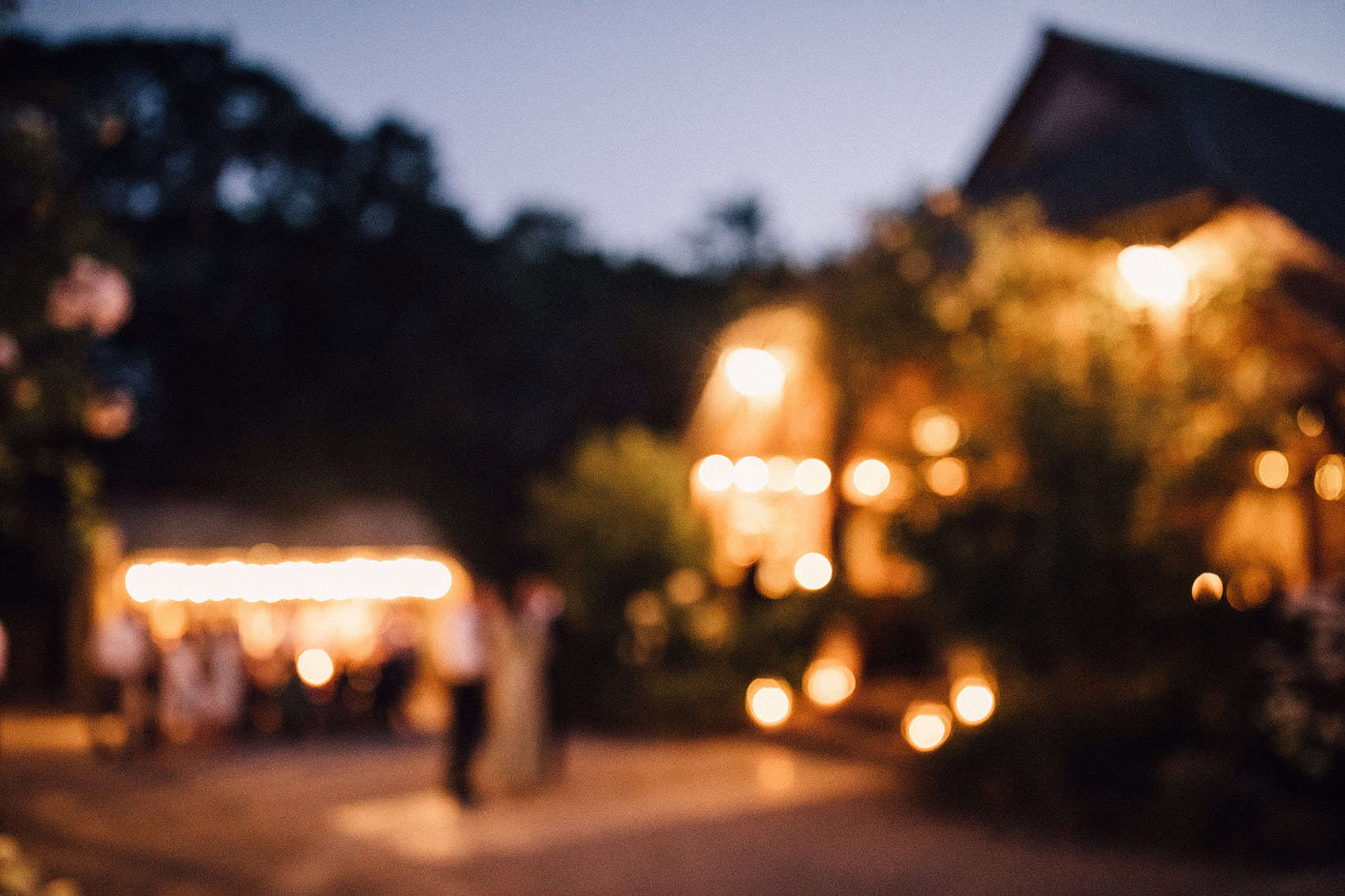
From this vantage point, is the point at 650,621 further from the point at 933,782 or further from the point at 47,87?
the point at 47,87

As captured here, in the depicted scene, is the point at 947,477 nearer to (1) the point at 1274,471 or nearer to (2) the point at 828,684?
(1) the point at 1274,471

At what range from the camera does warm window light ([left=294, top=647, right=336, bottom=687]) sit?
17.1 meters

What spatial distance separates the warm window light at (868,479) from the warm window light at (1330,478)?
223 inches

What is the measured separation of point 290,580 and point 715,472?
25.0ft

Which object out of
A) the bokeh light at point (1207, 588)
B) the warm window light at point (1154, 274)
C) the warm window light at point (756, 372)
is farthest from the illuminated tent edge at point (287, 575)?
the bokeh light at point (1207, 588)

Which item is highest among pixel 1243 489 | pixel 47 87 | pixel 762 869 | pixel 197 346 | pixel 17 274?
pixel 197 346

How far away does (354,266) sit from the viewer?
2816cm

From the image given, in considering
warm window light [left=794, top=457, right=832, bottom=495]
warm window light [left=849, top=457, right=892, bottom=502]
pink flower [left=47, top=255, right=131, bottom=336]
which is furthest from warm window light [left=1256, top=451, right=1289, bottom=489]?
pink flower [left=47, top=255, right=131, bottom=336]

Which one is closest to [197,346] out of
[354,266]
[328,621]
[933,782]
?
→ [354,266]

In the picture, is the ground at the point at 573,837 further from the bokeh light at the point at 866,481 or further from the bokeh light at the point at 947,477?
the bokeh light at the point at 866,481

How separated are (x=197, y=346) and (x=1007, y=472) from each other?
70.3 ft

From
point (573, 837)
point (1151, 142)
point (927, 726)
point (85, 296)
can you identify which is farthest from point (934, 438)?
point (85, 296)

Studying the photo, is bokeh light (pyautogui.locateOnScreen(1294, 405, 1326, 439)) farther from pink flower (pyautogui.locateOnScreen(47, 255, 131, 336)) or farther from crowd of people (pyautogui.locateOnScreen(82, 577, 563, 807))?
pink flower (pyautogui.locateOnScreen(47, 255, 131, 336))

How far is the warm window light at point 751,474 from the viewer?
673 inches
